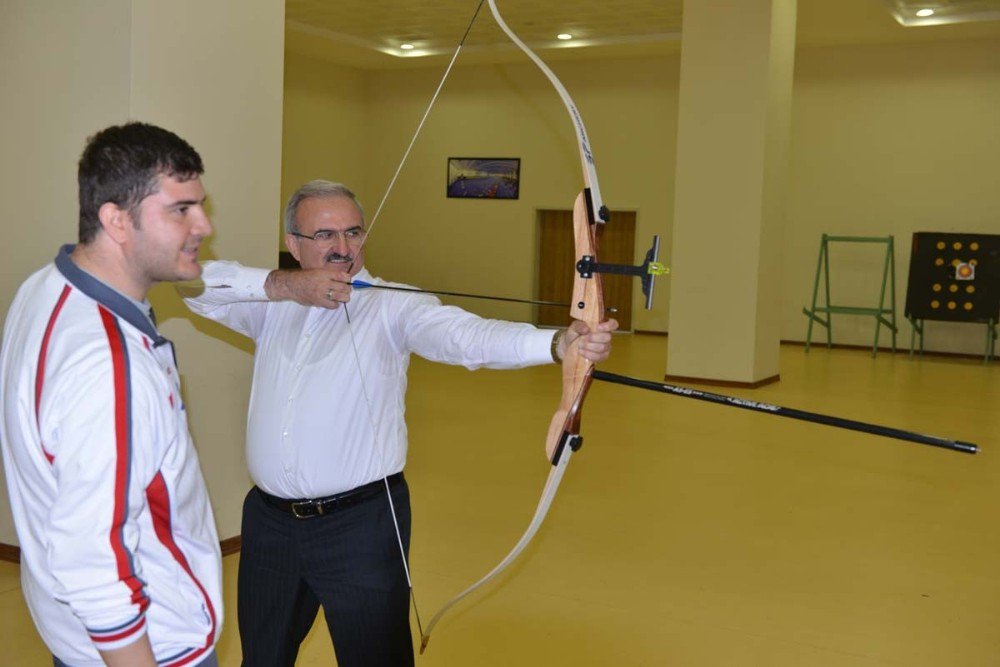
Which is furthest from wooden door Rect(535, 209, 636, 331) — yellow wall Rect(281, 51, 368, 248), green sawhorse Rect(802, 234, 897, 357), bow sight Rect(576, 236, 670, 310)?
bow sight Rect(576, 236, 670, 310)

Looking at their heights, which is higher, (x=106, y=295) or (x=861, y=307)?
(x=106, y=295)

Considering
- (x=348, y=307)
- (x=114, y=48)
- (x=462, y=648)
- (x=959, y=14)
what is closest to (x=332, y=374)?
(x=348, y=307)

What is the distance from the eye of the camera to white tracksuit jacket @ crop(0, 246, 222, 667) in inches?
39.9

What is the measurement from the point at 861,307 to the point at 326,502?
9334 millimetres

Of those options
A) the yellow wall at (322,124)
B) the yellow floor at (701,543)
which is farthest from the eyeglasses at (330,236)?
the yellow wall at (322,124)

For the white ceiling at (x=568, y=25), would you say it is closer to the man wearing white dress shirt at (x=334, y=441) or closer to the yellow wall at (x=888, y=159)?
the yellow wall at (x=888, y=159)

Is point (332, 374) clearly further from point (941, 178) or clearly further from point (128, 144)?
point (941, 178)

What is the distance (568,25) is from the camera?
9852 mm

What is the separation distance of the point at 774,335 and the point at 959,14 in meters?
3.60

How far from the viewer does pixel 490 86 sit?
38.8 feet

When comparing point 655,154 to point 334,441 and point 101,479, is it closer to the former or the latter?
point 334,441

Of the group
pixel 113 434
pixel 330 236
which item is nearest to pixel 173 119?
pixel 330 236

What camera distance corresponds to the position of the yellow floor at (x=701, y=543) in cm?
267

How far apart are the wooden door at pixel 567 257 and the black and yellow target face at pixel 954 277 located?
9.40 feet
